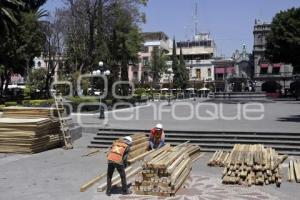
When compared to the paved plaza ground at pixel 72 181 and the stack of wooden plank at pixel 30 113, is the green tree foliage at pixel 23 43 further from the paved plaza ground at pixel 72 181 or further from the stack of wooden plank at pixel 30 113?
the paved plaza ground at pixel 72 181

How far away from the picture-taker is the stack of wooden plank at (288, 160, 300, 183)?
13510mm

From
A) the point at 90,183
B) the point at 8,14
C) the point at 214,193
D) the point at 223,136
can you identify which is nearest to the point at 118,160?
the point at 90,183

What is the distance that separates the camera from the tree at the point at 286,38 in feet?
214

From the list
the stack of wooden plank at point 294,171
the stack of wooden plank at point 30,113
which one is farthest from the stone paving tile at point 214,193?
the stack of wooden plank at point 30,113

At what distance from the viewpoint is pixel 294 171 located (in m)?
14.3

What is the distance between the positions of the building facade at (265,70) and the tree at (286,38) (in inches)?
995

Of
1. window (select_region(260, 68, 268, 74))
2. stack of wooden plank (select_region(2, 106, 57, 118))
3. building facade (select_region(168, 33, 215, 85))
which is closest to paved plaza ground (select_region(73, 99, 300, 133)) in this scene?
stack of wooden plank (select_region(2, 106, 57, 118))

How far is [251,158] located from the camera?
45.6 feet

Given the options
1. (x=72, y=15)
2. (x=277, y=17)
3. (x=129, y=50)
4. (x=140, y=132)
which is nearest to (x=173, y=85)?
(x=277, y=17)

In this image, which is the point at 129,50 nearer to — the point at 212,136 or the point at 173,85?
the point at 212,136

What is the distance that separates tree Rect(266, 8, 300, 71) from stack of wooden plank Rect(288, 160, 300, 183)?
166 feet

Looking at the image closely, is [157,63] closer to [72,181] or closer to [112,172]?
[72,181]

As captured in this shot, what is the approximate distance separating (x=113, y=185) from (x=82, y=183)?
1348mm

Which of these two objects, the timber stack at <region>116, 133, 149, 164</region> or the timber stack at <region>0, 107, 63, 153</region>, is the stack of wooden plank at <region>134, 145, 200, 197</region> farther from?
the timber stack at <region>0, 107, 63, 153</region>
